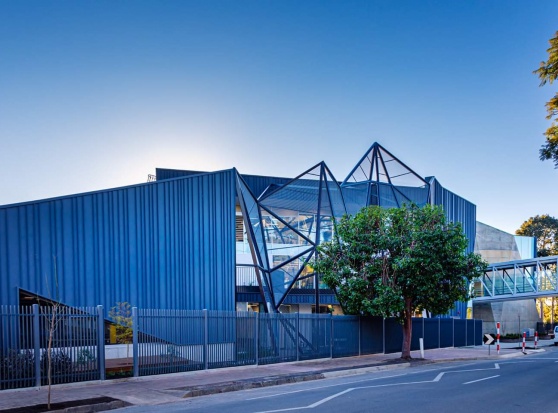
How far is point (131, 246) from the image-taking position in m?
23.2

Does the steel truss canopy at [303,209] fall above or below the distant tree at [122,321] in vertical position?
above

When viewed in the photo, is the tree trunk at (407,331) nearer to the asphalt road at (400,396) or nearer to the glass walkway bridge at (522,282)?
the asphalt road at (400,396)

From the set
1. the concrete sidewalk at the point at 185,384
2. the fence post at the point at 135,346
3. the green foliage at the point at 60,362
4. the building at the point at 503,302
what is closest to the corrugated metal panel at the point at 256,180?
the concrete sidewalk at the point at 185,384

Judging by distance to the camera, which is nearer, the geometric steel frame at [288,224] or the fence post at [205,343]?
the fence post at [205,343]

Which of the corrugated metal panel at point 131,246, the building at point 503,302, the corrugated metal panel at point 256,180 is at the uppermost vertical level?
the corrugated metal panel at point 256,180

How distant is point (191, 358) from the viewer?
18.9m

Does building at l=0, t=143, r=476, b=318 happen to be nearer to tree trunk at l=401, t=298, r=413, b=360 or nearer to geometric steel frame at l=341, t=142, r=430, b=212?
geometric steel frame at l=341, t=142, r=430, b=212

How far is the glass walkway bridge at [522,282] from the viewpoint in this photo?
4494cm

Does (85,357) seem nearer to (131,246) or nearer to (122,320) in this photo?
(122,320)

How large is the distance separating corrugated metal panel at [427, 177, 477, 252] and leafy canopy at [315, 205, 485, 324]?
16.5 meters

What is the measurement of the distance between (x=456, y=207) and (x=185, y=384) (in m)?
34.7

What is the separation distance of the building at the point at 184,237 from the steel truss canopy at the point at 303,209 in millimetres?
66

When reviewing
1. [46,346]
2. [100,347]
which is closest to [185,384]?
[100,347]

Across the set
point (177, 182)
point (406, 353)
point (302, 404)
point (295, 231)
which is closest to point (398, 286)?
point (406, 353)
